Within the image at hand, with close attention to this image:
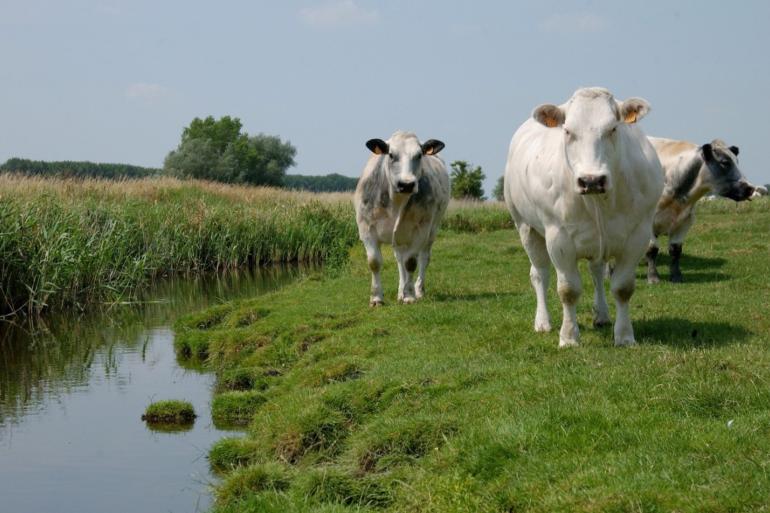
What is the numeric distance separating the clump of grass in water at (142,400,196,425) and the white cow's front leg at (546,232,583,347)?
3923 millimetres

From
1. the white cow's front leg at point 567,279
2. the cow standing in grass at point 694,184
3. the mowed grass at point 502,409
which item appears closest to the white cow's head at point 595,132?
the white cow's front leg at point 567,279

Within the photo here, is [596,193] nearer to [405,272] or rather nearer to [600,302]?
[600,302]

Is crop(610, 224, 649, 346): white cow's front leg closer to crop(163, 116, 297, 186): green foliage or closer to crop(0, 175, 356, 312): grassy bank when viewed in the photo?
crop(0, 175, 356, 312): grassy bank

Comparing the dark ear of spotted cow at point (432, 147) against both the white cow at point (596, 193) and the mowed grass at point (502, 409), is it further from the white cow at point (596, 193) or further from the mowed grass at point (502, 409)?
the white cow at point (596, 193)

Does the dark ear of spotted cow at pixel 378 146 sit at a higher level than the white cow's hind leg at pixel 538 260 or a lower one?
higher

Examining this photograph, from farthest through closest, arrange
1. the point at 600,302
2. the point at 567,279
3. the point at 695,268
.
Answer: the point at 695,268, the point at 600,302, the point at 567,279

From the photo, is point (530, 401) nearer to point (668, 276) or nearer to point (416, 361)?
point (416, 361)

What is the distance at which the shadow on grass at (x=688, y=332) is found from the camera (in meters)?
8.89

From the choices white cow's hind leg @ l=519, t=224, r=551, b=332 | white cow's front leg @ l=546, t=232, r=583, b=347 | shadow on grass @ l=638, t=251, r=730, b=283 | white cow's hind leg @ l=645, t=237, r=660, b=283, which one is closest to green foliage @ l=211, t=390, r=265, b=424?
white cow's hind leg @ l=519, t=224, r=551, b=332

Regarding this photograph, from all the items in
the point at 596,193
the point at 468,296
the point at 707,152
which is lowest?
the point at 468,296

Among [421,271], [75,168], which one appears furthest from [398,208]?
[75,168]

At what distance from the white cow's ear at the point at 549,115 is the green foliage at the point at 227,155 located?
61.0 meters

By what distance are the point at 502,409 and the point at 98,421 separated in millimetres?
5373

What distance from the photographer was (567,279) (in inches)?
359
